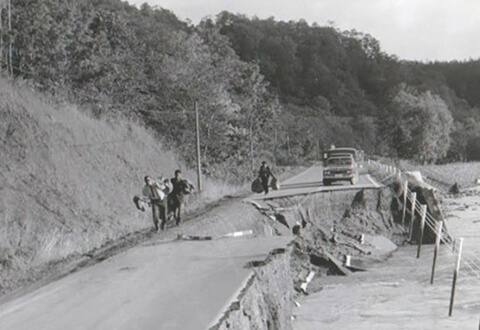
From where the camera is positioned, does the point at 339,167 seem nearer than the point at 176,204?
No

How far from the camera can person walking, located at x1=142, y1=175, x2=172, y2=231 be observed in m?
20.3

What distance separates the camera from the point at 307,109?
529 feet

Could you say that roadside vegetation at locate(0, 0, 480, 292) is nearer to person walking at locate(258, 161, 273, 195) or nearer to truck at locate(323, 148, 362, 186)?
person walking at locate(258, 161, 273, 195)

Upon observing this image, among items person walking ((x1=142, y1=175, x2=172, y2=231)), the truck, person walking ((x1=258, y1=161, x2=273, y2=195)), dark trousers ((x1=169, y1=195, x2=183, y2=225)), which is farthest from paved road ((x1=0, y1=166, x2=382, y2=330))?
the truck

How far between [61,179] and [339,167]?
17.1m

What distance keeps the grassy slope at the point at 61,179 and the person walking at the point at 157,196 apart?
1617 millimetres

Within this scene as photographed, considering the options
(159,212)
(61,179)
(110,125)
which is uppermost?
(110,125)

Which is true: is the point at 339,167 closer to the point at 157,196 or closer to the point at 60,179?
the point at 60,179

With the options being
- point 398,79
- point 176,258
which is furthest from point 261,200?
point 398,79

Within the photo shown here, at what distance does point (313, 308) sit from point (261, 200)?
37.1ft

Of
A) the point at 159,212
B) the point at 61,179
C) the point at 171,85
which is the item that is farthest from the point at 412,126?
the point at 159,212

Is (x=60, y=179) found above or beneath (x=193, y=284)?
above

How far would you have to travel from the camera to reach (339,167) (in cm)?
3916

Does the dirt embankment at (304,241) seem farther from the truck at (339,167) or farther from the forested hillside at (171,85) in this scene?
the forested hillside at (171,85)
